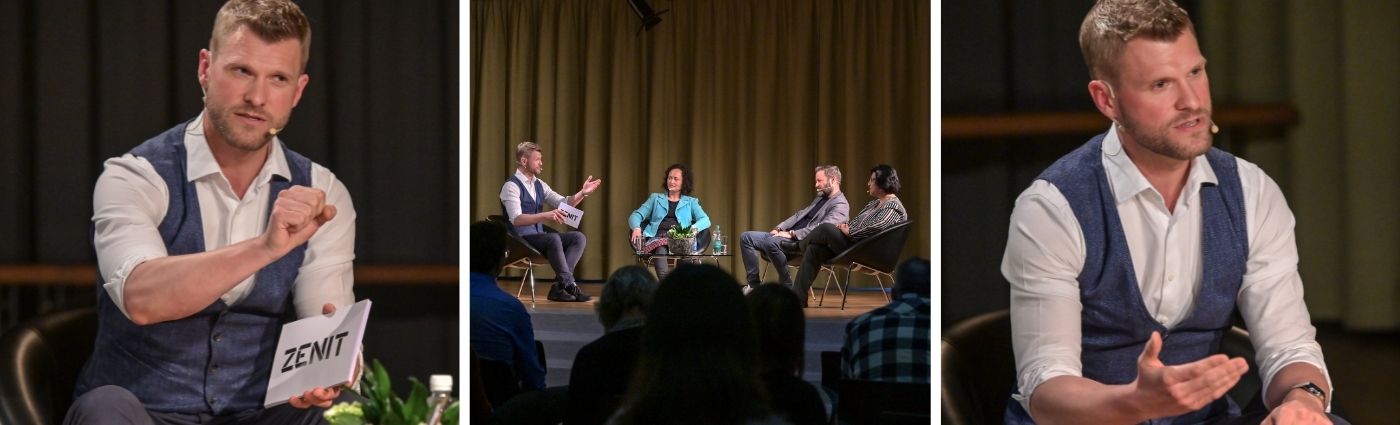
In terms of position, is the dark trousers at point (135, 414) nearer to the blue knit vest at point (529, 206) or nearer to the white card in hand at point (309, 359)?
the white card in hand at point (309, 359)

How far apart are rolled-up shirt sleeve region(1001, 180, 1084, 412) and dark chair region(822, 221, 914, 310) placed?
524mm

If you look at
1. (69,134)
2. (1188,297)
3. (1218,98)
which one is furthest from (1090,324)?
(69,134)

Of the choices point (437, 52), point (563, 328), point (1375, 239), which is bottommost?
point (563, 328)

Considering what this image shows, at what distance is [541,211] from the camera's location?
13.5 ft

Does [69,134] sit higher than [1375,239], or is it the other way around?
[69,134]

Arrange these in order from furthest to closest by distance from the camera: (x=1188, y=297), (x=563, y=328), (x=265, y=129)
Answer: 1. (x=563, y=328)
2. (x=265, y=129)
3. (x=1188, y=297)

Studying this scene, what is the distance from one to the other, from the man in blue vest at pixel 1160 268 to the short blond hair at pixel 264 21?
2314 millimetres

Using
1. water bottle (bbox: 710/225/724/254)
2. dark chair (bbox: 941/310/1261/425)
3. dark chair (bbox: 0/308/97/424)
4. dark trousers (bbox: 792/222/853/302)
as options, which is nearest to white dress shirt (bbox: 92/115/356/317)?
dark chair (bbox: 0/308/97/424)

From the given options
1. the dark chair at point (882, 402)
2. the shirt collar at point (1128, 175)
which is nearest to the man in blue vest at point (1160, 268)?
the shirt collar at point (1128, 175)

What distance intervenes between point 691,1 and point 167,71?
187 centimetres

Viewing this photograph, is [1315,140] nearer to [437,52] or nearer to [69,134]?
[437,52]

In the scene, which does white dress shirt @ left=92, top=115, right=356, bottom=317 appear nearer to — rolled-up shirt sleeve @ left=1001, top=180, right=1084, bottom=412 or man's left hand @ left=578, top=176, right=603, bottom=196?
man's left hand @ left=578, top=176, right=603, bottom=196

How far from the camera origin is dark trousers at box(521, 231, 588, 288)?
394 centimetres

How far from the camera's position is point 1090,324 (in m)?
3.12
